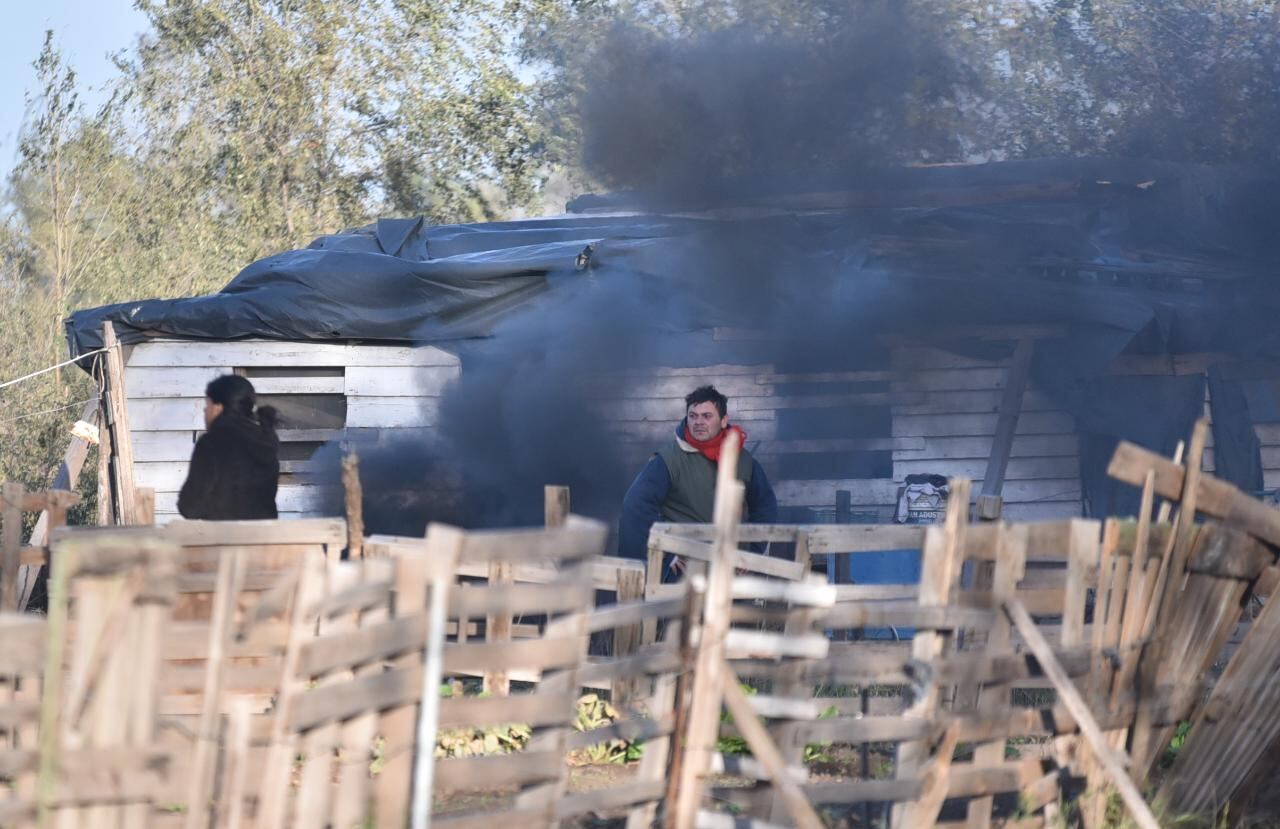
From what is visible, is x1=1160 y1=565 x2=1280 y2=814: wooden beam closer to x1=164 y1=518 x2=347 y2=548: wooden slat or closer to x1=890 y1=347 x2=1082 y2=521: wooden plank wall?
x1=164 y1=518 x2=347 y2=548: wooden slat

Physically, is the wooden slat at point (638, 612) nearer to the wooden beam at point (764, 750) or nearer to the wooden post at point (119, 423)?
the wooden beam at point (764, 750)

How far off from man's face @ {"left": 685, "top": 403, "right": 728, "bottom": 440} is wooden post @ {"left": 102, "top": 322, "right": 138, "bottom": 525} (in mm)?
4764

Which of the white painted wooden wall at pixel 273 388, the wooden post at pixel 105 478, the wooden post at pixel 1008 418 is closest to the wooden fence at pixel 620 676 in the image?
the wooden post at pixel 1008 418

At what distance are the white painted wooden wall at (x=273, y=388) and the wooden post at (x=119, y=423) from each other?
1.06 feet

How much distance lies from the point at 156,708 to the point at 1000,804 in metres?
4.39

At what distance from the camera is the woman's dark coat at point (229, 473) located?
7.07 metres

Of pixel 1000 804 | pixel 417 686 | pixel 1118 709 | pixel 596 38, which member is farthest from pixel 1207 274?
pixel 596 38

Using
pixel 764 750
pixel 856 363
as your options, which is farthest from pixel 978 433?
pixel 764 750

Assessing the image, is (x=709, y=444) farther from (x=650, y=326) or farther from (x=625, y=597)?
(x=650, y=326)

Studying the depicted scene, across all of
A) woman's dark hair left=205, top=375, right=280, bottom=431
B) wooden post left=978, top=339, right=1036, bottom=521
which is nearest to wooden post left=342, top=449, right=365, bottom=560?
woman's dark hair left=205, top=375, right=280, bottom=431

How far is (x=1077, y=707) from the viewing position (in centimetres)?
477

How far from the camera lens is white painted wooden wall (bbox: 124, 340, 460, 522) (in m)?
11.2

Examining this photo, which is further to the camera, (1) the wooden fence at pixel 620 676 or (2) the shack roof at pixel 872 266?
(2) the shack roof at pixel 872 266

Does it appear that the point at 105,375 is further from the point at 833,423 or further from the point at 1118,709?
the point at 1118,709
